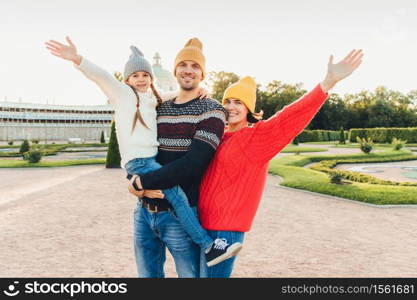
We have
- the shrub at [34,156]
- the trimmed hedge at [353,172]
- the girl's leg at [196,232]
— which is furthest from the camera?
the shrub at [34,156]

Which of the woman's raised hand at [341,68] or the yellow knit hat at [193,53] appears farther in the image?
the yellow knit hat at [193,53]

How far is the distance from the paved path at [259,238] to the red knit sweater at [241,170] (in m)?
2.72

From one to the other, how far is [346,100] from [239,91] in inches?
2895

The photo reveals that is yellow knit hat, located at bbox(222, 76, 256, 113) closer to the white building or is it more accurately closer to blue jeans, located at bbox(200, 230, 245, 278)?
blue jeans, located at bbox(200, 230, 245, 278)

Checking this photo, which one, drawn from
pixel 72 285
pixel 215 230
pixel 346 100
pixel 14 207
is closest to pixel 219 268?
pixel 215 230

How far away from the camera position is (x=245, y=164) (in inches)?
90.0

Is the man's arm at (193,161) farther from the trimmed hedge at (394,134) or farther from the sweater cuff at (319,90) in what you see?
the trimmed hedge at (394,134)

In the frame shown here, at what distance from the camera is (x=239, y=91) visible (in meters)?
2.45

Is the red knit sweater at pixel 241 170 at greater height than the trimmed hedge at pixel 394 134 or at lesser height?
greater

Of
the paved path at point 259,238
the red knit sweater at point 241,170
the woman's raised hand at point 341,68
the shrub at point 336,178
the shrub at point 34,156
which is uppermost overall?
the woman's raised hand at point 341,68

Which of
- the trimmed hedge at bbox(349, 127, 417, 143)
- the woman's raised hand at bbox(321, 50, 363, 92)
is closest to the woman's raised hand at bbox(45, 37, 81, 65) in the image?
the woman's raised hand at bbox(321, 50, 363, 92)

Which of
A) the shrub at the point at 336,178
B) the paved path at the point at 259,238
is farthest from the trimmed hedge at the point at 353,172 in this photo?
the paved path at the point at 259,238

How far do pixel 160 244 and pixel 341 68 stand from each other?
1663mm

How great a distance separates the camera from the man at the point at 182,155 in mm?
2148
